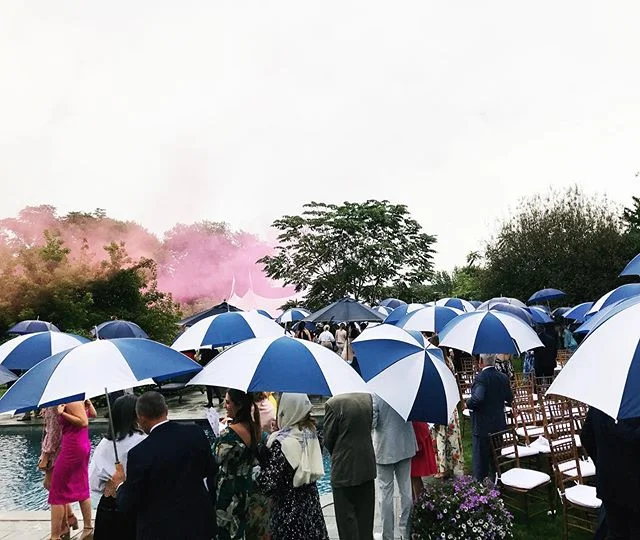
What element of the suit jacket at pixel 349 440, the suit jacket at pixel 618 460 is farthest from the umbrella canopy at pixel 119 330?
the suit jacket at pixel 618 460

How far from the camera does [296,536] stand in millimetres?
4016

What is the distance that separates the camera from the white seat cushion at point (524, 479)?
540 centimetres

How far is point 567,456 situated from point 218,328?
15.2ft

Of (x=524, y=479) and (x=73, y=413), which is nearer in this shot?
(x=73, y=413)

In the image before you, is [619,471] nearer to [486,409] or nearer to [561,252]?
[486,409]

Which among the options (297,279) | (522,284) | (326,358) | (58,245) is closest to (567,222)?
(522,284)

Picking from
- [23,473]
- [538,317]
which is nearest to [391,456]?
[23,473]

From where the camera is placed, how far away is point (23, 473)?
32.1 feet

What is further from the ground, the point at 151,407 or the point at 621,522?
the point at 151,407

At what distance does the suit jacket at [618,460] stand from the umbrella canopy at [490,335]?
2868 millimetres

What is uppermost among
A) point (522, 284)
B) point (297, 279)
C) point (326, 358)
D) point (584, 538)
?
point (297, 279)

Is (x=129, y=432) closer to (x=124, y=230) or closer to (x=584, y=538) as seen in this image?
(x=584, y=538)

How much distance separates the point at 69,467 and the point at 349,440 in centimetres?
294

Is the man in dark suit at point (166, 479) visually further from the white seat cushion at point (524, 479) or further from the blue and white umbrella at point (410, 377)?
the white seat cushion at point (524, 479)
